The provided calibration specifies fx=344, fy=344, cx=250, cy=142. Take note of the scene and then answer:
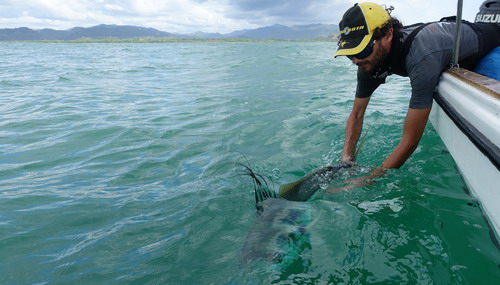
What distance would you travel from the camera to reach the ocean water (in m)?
2.51

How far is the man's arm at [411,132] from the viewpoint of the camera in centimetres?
289

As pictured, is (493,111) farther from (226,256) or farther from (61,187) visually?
(61,187)

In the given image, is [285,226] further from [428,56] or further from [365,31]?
[428,56]

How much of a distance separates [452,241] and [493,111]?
1029 mm

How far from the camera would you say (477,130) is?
238cm

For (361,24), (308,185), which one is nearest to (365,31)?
(361,24)

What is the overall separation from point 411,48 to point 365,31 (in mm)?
442

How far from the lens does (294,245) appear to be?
8.93 feet

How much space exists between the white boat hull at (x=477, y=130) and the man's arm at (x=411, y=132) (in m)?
0.27

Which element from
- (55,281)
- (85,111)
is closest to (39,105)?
(85,111)

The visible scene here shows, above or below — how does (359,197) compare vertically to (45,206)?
above

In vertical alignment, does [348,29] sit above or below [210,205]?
above

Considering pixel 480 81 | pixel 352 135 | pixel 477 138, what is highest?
pixel 480 81

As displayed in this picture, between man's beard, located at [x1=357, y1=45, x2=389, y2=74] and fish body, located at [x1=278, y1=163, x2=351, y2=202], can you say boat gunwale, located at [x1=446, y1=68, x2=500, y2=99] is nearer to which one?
man's beard, located at [x1=357, y1=45, x2=389, y2=74]
